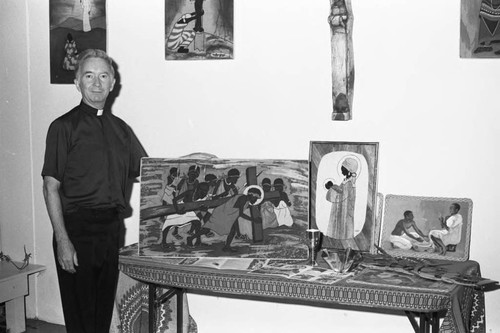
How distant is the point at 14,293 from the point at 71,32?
1.68 meters

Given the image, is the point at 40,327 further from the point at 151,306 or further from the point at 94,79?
the point at 94,79

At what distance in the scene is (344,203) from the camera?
391 centimetres

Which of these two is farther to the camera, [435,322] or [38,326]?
[38,326]

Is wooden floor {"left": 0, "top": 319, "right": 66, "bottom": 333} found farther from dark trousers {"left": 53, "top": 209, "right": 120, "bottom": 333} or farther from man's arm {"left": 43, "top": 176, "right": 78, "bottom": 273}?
man's arm {"left": 43, "top": 176, "right": 78, "bottom": 273}

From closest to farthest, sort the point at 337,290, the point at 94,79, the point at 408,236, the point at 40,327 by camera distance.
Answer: the point at 337,290 → the point at 94,79 → the point at 408,236 → the point at 40,327

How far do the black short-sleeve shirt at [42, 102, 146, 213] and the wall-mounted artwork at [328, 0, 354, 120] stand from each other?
47.0 inches

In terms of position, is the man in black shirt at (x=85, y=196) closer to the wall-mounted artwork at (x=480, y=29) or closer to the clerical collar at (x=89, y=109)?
the clerical collar at (x=89, y=109)

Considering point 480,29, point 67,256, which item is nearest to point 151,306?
point 67,256

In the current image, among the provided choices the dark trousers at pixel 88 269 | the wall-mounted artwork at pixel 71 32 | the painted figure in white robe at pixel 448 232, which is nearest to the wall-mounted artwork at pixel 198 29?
the wall-mounted artwork at pixel 71 32

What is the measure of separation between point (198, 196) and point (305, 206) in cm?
55

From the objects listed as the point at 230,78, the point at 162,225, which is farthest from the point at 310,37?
the point at 162,225

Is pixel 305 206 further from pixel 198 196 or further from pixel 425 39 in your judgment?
A: pixel 425 39

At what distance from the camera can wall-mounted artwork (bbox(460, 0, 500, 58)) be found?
144 inches

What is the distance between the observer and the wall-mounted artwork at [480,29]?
3.66 meters
